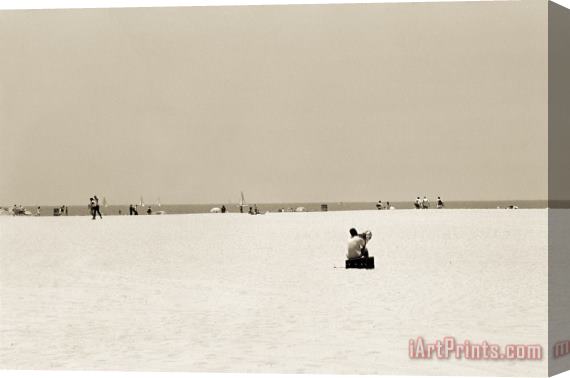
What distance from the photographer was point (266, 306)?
11016 millimetres

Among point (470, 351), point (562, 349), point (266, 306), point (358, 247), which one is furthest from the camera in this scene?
point (358, 247)

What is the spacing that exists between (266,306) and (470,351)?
3459 millimetres

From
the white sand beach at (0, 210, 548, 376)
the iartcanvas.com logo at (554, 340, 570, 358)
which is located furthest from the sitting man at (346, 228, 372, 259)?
the iartcanvas.com logo at (554, 340, 570, 358)

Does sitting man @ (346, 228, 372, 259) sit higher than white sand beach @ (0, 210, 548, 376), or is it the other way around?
sitting man @ (346, 228, 372, 259)

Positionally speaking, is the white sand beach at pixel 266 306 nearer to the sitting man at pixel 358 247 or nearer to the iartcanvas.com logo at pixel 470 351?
the iartcanvas.com logo at pixel 470 351

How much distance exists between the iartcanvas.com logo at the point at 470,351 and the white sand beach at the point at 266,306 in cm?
11

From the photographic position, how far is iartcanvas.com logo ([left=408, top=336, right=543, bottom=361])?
8055 millimetres

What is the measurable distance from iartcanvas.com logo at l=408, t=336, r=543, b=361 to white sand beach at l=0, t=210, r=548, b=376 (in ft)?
0.36

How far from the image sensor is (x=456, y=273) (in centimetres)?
1445

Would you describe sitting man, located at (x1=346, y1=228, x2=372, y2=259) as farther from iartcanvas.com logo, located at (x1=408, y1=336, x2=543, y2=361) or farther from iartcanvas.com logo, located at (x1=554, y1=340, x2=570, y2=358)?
iartcanvas.com logo, located at (x1=408, y1=336, x2=543, y2=361)

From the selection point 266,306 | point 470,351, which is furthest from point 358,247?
point 470,351

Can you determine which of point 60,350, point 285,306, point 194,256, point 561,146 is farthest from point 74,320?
point 561,146

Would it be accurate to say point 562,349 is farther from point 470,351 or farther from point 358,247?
point 358,247

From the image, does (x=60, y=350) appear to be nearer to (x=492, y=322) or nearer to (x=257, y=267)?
(x=492, y=322)
